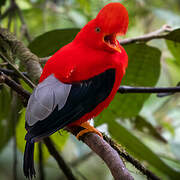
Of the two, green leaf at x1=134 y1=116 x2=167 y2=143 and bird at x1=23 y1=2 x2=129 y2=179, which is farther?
green leaf at x1=134 y1=116 x2=167 y2=143

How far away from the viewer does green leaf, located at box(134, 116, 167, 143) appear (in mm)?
2164

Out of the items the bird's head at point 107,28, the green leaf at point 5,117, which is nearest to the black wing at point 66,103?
the bird's head at point 107,28

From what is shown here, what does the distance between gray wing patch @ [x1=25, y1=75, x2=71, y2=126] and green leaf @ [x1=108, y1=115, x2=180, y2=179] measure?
0.71 m

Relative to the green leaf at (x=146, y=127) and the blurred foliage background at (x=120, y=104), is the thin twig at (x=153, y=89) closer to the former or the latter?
the blurred foliage background at (x=120, y=104)

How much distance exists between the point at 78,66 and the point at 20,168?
2146mm

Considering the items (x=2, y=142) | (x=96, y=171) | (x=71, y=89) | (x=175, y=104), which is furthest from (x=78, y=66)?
(x=175, y=104)

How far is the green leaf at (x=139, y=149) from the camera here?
182 centimetres

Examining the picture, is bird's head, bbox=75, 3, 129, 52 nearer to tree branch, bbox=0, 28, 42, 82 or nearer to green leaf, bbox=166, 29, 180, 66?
tree branch, bbox=0, 28, 42, 82

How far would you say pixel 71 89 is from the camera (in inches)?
49.0

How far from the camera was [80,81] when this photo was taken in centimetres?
127

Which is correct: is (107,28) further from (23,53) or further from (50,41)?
(50,41)

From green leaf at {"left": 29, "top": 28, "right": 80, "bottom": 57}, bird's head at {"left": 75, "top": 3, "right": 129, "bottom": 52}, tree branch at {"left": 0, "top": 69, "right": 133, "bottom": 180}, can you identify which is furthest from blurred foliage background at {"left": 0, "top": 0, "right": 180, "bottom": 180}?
bird's head at {"left": 75, "top": 3, "right": 129, "bottom": 52}

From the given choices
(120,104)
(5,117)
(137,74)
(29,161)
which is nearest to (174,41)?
(137,74)

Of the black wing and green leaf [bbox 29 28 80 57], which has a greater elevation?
the black wing
